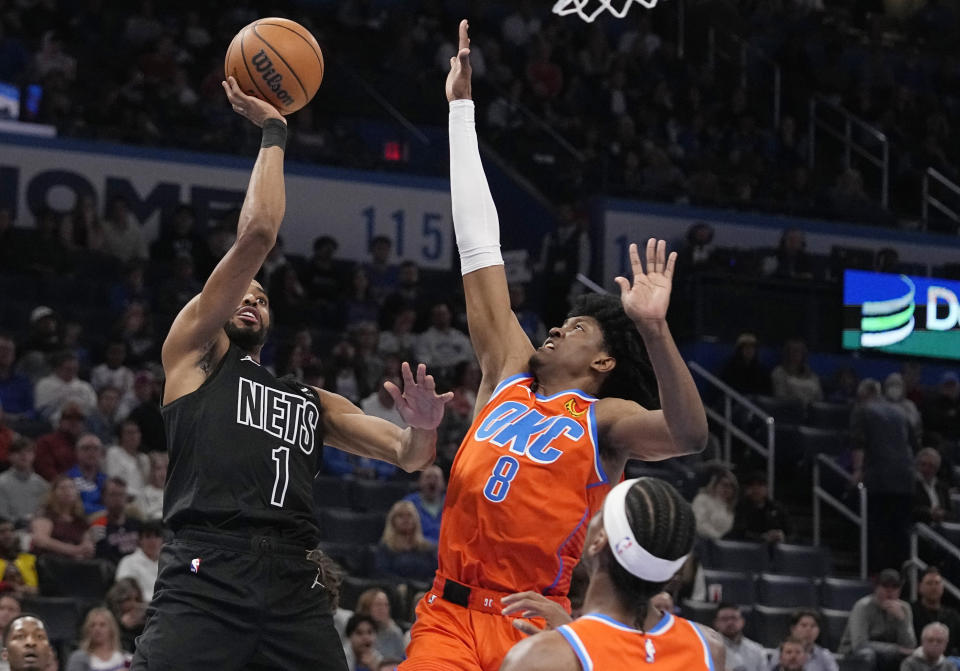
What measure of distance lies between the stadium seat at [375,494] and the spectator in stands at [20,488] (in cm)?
261

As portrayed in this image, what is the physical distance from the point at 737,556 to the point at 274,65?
8.66 meters

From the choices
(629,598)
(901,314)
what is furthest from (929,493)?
(629,598)

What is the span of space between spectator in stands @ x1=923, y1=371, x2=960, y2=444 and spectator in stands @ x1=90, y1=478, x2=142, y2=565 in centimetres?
944

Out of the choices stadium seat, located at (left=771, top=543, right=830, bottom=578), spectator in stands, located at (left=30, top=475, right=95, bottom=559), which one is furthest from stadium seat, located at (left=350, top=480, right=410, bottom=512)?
stadium seat, located at (left=771, top=543, right=830, bottom=578)

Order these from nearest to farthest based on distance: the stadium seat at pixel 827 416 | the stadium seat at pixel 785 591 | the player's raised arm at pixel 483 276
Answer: the player's raised arm at pixel 483 276
the stadium seat at pixel 785 591
the stadium seat at pixel 827 416

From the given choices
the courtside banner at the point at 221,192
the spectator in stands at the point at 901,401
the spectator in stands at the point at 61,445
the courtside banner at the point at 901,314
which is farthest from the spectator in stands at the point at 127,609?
the courtside banner at the point at 901,314

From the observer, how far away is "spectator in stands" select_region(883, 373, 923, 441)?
15688 millimetres

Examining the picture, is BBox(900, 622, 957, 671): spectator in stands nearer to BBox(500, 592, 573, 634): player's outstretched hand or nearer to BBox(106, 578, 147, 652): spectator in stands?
BBox(106, 578, 147, 652): spectator in stands

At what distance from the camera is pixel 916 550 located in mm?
14773

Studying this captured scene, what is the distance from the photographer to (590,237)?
1814 cm

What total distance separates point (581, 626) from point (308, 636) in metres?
1.58

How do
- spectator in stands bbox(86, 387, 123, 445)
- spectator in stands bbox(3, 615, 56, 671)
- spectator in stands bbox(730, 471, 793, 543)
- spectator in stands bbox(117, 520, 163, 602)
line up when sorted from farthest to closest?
spectator in stands bbox(730, 471, 793, 543) < spectator in stands bbox(86, 387, 123, 445) < spectator in stands bbox(117, 520, 163, 602) < spectator in stands bbox(3, 615, 56, 671)

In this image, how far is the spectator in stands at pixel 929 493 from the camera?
14695 millimetres

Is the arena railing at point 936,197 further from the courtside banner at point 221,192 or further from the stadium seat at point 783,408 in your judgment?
the courtside banner at point 221,192
